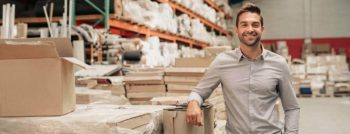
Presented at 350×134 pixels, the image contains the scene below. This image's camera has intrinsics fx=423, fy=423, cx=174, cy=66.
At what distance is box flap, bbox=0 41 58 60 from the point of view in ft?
7.96

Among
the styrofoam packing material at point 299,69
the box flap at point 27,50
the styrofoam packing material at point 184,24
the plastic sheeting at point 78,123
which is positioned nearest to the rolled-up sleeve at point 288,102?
the plastic sheeting at point 78,123

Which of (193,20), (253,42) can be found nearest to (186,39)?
(193,20)

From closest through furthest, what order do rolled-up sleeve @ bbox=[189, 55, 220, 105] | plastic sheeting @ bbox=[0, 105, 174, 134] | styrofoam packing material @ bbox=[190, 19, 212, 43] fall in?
plastic sheeting @ bbox=[0, 105, 174, 134] < rolled-up sleeve @ bbox=[189, 55, 220, 105] < styrofoam packing material @ bbox=[190, 19, 212, 43]

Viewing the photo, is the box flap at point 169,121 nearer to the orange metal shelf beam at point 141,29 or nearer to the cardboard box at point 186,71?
the cardboard box at point 186,71

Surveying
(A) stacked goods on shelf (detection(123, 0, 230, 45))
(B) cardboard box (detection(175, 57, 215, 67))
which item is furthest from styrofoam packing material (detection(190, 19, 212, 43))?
(B) cardboard box (detection(175, 57, 215, 67))

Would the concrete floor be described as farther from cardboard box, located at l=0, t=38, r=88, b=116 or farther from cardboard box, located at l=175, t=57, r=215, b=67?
cardboard box, located at l=0, t=38, r=88, b=116

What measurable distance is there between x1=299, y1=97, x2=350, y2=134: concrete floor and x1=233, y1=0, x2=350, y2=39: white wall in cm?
678

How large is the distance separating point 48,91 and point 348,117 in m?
7.19

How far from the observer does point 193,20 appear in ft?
37.9

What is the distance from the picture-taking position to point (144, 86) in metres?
5.29

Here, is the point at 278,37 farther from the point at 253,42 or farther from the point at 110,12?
the point at 253,42

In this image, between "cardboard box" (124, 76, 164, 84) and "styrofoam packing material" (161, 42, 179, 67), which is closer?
"cardboard box" (124, 76, 164, 84)

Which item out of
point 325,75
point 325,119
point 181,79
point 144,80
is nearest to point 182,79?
point 181,79

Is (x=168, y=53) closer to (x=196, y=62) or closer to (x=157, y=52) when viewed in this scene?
(x=157, y=52)
